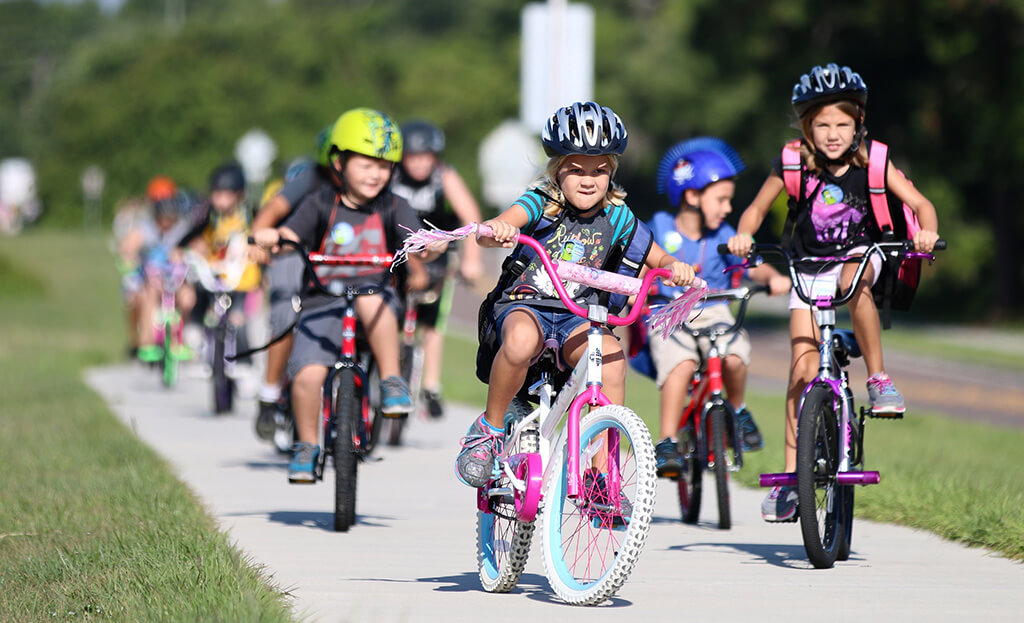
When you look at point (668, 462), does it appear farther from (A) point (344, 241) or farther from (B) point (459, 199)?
(B) point (459, 199)

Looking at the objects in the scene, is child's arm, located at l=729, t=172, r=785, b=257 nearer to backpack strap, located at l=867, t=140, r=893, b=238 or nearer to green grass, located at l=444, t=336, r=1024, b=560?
backpack strap, located at l=867, t=140, r=893, b=238

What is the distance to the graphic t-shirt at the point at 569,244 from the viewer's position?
6.01m

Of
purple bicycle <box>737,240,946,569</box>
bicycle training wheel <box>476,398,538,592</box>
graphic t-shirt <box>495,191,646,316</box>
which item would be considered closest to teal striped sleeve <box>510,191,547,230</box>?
graphic t-shirt <box>495,191,646,316</box>

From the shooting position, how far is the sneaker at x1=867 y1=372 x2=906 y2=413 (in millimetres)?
6723

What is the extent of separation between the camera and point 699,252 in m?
8.59

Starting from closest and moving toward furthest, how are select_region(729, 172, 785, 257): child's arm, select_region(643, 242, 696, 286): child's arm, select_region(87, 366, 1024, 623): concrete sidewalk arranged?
select_region(87, 366, 1024, 623): concrete sidewalk → select_region(643, 242, 696, 286): child's arm → select_region(729, 172, 785, 257): child's arm

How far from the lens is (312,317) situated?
27.8ft

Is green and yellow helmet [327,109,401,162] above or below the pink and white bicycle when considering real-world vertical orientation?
above

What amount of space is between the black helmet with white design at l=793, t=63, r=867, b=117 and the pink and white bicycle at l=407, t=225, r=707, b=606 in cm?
136

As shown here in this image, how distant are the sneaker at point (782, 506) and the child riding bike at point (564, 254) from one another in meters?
1.14

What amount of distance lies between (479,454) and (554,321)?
56 centimetres

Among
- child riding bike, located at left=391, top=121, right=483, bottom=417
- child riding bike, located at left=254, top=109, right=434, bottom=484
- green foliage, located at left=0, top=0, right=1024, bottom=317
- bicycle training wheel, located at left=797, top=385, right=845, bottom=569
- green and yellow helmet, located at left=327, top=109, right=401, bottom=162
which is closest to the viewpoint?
bicycle training wheel, located at left=797, top=385, right=845, bottom=569

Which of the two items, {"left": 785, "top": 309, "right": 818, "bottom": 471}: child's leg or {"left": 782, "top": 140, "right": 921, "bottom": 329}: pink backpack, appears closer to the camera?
{"left": 782, "top": 140, "right": 921, "bottom": 329}: pink backpack

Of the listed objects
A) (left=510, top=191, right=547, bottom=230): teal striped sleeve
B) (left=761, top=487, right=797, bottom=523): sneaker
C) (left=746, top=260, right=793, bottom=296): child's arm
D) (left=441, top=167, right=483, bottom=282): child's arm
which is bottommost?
(left=761, top=487, right=797, bottom=523): sneaker
